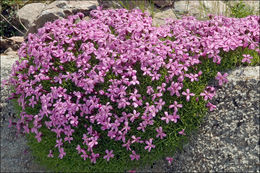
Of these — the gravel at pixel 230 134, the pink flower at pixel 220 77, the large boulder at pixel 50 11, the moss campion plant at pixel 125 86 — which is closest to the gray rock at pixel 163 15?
the large boulder at pixel 50 11

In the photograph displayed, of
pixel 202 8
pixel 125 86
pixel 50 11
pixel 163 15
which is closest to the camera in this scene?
pixel 125 86

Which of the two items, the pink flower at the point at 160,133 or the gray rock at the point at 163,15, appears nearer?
the pink flower at the point at 160,133

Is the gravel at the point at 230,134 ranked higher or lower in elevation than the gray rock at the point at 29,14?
lower

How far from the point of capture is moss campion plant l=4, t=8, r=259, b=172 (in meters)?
3.46

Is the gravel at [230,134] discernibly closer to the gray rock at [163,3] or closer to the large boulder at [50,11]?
the gray rock at [163,3]

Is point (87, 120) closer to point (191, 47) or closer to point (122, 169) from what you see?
point (122, 169)

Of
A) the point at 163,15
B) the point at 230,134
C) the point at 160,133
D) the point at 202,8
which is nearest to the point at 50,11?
the point at 163,15

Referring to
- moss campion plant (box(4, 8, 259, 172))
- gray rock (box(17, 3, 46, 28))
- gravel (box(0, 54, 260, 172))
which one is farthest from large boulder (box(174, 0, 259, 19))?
gray rock (box(17, 3, 46, 28))

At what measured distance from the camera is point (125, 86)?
3547 mm

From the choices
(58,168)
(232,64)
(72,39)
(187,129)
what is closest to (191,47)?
(232,64)

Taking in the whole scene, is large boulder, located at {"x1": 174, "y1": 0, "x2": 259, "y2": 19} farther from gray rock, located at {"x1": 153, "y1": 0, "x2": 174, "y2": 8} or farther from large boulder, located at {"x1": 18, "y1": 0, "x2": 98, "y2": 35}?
large boulder, located at {"x1": 18, "y1": 0, "x2": 98, "y2": 35}

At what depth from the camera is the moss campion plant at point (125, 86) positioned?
11.3 ft

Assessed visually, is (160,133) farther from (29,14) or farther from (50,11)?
(29,14)

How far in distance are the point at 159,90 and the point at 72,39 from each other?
5.08 feet
